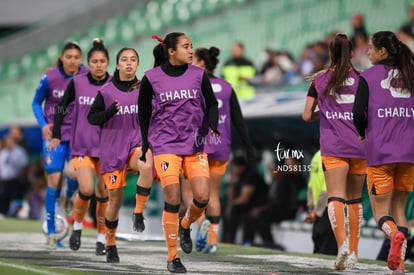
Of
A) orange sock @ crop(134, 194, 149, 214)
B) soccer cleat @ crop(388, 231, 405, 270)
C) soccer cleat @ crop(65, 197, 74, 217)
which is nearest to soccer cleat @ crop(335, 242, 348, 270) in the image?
soccer cleat @ crop(388, 231, 405, 270)

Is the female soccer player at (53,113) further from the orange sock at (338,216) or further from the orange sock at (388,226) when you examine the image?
the orange sock at (388,226)

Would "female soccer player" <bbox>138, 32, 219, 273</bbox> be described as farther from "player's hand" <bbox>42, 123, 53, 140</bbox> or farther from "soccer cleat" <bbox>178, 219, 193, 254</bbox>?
"player's hand" <bbox>42, 123, 53, 140</bbox>

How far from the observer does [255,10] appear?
2342 centimetres

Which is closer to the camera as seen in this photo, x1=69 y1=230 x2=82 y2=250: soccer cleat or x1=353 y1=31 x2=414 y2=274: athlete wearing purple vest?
x1=353 y1=31 x2=414 y2=274: athlete wearing purple vest

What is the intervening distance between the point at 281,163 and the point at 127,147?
14.2 feet

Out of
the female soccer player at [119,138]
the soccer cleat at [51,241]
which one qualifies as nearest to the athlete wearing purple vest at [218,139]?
the female soccer player at [119,138]

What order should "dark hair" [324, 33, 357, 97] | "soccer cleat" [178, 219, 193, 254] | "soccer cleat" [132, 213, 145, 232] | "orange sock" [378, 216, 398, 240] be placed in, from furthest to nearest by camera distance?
"soccer cleat" [132, 213, 145, 232] → "soccer cleat" [178, 219, 193, 254] → "dark hair" [324, 33, 357, 97] → "orange sock" [378, 216, 398, 240]

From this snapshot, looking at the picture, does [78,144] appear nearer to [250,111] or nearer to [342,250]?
[342,250]

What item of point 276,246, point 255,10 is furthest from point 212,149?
point 255,10

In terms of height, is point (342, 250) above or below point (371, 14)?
below

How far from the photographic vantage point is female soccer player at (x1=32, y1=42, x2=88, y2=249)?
11625mm

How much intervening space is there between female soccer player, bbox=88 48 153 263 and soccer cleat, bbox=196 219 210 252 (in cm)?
145

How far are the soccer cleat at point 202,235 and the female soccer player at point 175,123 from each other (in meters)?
2.44

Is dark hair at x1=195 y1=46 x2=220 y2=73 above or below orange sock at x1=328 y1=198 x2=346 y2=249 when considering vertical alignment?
above
